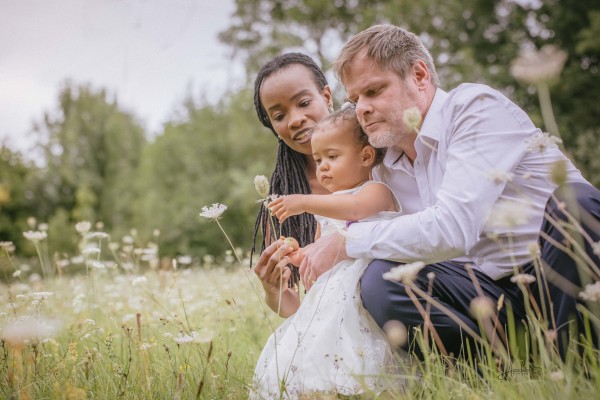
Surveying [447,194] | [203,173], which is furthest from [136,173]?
[447,194]

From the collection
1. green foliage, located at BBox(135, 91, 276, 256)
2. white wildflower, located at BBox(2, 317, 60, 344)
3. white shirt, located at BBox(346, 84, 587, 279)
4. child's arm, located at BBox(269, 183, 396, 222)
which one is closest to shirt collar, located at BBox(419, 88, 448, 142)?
white shirt, located at BBox(346, 84, 587, 279)

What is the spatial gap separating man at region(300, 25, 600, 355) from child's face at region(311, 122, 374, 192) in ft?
0.36

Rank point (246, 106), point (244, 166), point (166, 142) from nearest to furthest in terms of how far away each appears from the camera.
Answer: point (246, 106) < point (244, 166) < point (166, 142)

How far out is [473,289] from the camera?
2416 mm

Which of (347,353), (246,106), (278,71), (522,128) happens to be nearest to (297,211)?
(347,353)

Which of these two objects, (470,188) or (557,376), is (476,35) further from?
(557,376)

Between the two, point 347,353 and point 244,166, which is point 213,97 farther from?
point 347,353

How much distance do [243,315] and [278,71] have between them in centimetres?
171

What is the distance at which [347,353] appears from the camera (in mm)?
2252

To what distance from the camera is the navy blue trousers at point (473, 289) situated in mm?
2020

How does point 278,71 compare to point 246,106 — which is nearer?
point 278,71

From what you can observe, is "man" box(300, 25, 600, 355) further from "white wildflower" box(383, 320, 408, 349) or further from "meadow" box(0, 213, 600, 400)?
"meadow" box(0, 213, 600, 400)

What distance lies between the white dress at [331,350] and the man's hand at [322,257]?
2.1 inches

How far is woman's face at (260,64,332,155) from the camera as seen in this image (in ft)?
11.5
